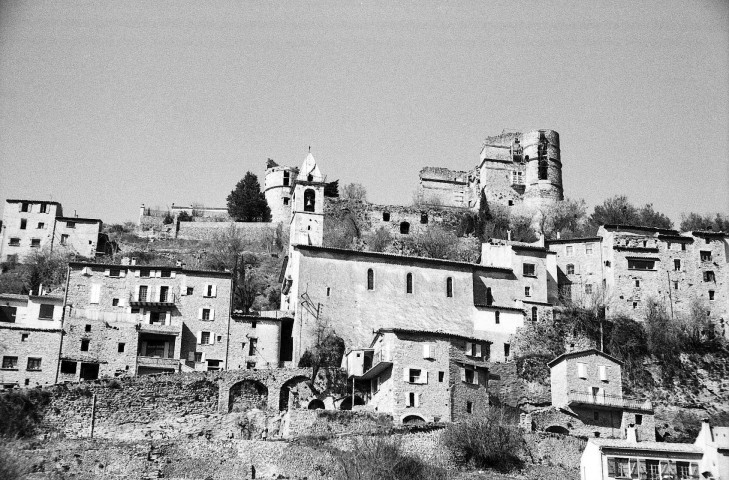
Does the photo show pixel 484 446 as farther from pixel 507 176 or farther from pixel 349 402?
pixel 507 176

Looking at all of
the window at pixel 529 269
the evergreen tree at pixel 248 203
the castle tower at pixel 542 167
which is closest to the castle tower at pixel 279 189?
the evergreen tree at pixel 248 203

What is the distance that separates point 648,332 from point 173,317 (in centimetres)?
3316

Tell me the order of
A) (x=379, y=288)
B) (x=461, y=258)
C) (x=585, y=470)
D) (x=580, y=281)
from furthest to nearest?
(x=461, y=258), (x=580, y=281), (x=379, y=288), (x=585, y=470)

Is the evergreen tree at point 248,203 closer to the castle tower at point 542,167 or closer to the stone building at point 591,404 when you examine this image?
the castle tower at point 542,167

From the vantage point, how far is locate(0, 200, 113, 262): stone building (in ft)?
273

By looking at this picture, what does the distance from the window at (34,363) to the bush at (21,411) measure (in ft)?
14.8

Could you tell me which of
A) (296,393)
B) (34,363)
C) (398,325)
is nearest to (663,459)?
(296,393)

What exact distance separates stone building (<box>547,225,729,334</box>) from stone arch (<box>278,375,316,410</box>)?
24.3 m

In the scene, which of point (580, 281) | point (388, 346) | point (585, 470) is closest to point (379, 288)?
point (388, 346)

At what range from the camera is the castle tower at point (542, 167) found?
97.9 metres

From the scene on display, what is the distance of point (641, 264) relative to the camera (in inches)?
2872

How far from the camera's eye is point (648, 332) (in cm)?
6806

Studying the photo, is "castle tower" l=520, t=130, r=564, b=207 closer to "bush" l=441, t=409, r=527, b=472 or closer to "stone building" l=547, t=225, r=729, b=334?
"stone building" l=547, t=225, r=729, b=334

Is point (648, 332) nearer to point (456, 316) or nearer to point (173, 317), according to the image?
point (456, 316)
